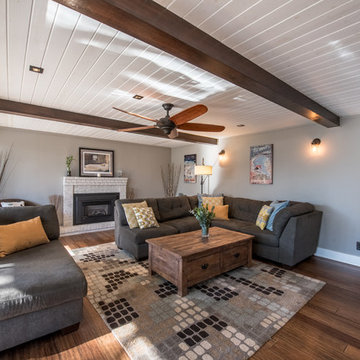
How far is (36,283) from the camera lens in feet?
5.74

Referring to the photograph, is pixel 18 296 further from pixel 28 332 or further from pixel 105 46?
pixel 105 46

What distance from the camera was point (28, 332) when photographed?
67.3 inches

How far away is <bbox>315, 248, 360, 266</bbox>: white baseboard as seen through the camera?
142 inches

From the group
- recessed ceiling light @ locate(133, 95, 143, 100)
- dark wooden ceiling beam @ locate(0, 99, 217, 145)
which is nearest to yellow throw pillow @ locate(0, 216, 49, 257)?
dark wooden ceiling beam @ locate(0, 99, 217, 145)

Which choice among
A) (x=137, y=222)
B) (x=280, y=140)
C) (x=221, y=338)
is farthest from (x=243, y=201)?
(x=221, y=338)

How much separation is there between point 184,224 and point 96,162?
10.7ft

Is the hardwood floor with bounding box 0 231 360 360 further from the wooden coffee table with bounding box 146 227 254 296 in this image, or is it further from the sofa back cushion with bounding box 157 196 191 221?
the sofa back cushion with bounding box 157 196 191 221

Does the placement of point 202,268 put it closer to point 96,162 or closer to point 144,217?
point 144,217

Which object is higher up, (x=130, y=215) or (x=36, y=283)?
(x=130, y=215)

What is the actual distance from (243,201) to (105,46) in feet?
12.8

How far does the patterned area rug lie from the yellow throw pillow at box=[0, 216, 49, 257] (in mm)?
842

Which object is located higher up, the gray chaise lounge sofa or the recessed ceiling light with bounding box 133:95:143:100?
the recessed ceiling light with bounding box 133:95:143:100

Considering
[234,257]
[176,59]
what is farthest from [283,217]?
[176,59]

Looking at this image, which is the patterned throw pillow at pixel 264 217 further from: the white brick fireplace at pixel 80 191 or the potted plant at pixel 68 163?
the potted plant at pixel 68 163
